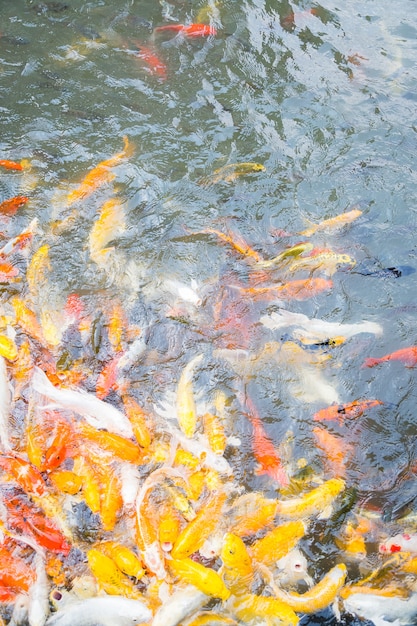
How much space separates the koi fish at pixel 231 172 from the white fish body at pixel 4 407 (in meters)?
2.97

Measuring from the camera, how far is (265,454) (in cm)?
436

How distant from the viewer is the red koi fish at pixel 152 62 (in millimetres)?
7527

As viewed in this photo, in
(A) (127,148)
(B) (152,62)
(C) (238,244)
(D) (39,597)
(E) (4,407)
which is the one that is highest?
(B) (152,62)

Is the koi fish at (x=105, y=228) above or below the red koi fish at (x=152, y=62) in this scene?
below

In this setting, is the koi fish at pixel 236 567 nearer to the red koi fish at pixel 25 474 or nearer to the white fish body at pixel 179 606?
the white fish body at pixel 179 606

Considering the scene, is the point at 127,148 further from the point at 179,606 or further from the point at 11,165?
the point at 179,606

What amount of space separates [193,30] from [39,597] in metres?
7.38

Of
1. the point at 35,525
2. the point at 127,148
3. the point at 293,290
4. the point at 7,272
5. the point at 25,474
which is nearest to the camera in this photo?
the point at 35,525

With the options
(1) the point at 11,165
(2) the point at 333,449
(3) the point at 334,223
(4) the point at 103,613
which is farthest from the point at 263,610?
(1) the point at 11,165

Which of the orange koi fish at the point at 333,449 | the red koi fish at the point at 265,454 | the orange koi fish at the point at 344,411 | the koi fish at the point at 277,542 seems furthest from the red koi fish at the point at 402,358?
the koi fish at the point at 277,542

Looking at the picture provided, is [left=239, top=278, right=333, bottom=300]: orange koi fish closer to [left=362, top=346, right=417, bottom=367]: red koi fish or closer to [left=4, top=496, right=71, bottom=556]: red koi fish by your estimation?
[left=362, top=346, right=417, bottom=367]: red koi fish

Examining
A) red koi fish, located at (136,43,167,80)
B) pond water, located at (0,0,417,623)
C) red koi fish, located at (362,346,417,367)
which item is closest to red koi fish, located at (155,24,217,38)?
pond water, located at (0,0,417,623)

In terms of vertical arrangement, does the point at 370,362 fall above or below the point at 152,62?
below

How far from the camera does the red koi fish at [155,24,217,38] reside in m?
8.00
